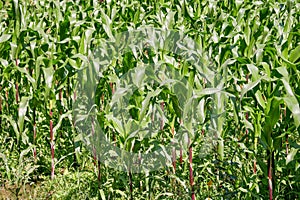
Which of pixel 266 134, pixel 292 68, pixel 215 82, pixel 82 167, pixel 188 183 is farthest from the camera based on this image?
pixel 82 167

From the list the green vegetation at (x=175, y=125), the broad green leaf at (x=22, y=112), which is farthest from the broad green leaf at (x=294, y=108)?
the broad green leaf at (x=22, y=112)

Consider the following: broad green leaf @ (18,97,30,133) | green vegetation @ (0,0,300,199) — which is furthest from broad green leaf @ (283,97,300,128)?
broad green leaf @ (18,97,30,133)

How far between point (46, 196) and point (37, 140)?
0.75 metres

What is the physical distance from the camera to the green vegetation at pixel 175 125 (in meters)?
3.49

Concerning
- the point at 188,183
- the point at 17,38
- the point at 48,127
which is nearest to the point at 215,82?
the point at 188,183

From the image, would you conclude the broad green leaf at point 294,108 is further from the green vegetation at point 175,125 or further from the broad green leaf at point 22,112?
the broad green leaf at point 22,112

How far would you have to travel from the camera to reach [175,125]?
439cm

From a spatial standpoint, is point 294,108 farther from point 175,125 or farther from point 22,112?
point 22,112

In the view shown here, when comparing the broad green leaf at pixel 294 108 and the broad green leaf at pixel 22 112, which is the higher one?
the broad green leaf at pixel 294 108

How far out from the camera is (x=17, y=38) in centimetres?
485

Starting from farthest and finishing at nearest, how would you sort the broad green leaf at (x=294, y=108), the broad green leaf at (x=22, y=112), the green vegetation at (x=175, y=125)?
the broad green leaf at (x=22, y=112) < the green vegetation at (x=175, y=125) < the broad green leaf at (x=294, y=108)

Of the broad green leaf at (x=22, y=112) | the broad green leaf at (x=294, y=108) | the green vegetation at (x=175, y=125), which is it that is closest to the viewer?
the broad green leaf at (x=294, y=108)

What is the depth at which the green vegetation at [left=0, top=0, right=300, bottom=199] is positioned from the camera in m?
3.49

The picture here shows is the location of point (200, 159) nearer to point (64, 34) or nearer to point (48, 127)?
point (48, 127)
